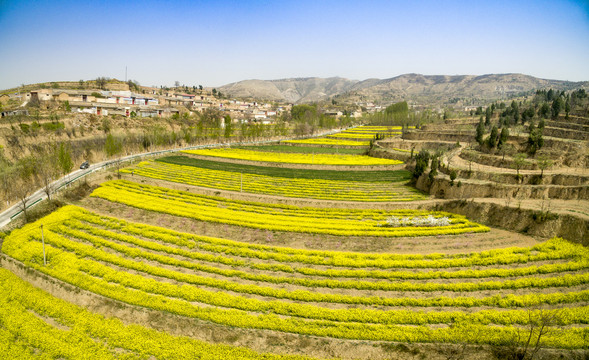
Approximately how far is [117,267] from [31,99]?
294ft

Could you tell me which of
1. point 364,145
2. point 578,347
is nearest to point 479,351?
point 578,347

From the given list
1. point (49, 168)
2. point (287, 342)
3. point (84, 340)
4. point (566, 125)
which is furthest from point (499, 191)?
point (49, 168)

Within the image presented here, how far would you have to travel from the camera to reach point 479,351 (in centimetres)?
1592

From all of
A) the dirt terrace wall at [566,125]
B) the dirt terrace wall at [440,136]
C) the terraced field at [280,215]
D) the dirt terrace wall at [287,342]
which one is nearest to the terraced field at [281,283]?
the dirt terrace wall at [287,342]

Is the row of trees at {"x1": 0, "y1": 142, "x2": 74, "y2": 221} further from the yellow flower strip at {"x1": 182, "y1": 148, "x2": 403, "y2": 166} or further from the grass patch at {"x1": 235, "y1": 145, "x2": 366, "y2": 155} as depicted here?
the grass patch at {"x1": 235, "y1": 145, "x2": 366, "y2": 155}

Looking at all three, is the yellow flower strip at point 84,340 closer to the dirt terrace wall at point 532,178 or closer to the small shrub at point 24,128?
the dirt terrace wall at point 532,178

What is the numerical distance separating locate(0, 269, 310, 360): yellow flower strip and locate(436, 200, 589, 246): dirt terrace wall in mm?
26295

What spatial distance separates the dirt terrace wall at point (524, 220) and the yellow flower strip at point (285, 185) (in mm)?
7939

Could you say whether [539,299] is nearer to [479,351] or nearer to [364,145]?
[479,351]

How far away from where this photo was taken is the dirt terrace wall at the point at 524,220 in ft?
89.3

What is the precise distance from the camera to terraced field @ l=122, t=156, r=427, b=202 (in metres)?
42.6

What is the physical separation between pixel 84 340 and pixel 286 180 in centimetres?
3559

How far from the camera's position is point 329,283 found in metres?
21.0

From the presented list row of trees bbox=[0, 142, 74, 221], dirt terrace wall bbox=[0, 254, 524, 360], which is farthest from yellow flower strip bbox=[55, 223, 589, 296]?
row of trees bbox=[0, 142, 74, 221]
